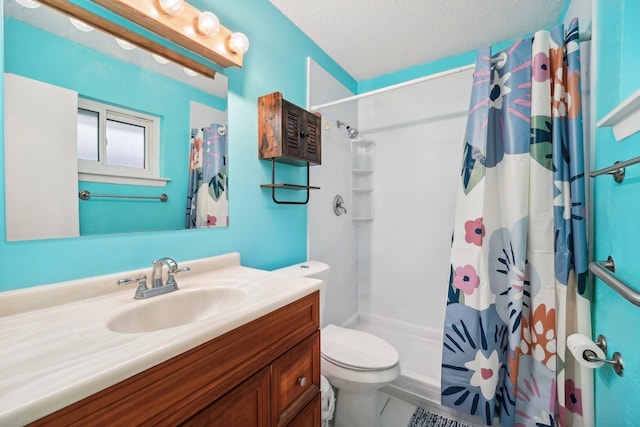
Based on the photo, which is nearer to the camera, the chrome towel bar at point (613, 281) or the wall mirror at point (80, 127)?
A: the chrome towel bar at point (613, 281)

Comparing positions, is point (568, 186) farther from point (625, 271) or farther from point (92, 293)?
point (92, 293)

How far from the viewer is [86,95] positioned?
826 mm

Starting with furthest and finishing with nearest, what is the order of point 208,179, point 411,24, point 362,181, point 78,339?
point 362,181 → point 411,24 → point 208,179 → point 78,339

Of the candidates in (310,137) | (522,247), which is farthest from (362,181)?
(522,247)

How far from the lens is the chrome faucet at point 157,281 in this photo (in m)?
0.83

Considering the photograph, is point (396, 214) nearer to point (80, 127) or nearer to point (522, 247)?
point (522, 247)

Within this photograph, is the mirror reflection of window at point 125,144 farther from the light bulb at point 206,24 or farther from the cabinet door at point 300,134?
the cabinet door at point 300,134

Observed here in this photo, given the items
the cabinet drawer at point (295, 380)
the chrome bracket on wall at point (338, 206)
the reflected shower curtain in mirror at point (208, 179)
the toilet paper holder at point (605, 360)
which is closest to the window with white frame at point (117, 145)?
the reflected shower curtain in mirror at point (208, 179)

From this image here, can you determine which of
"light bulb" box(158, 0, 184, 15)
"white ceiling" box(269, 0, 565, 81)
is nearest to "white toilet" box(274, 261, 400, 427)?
"light bulb" box(158, 0, 184, 15)

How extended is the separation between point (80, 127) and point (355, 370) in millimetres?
1486

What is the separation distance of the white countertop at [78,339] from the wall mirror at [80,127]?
0.19 meters

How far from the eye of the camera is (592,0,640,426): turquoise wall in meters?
0.74

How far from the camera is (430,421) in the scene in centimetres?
146

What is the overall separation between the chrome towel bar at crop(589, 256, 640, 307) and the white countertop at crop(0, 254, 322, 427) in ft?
2.76
